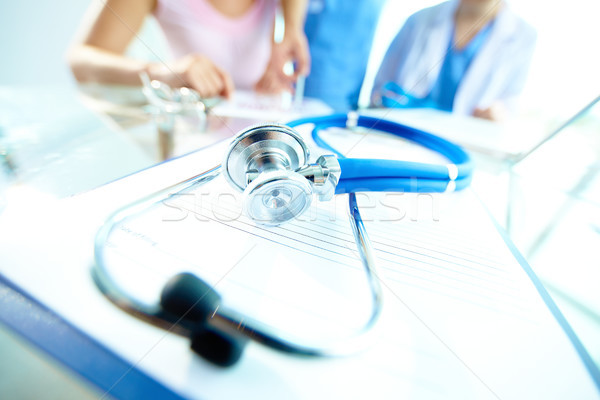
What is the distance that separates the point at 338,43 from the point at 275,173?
4.43ft

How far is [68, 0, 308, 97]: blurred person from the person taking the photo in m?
0.65

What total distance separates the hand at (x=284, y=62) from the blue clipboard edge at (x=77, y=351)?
861 mm

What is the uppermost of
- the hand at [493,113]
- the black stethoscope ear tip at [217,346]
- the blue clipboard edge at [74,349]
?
the hand at [493,113]

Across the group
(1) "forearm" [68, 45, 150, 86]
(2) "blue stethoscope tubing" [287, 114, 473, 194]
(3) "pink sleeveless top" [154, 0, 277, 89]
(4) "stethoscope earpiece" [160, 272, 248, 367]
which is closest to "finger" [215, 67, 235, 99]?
(1) "forearm" [68, 45, 150, 86]

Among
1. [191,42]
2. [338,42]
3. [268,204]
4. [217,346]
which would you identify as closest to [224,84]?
[191,42]

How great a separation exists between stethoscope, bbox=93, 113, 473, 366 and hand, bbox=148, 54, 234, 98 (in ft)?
1.29

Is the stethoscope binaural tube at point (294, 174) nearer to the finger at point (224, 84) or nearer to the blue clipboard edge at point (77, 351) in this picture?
the blue clipboard edge at point (77, 351)

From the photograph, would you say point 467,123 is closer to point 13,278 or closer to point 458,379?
point 458,379

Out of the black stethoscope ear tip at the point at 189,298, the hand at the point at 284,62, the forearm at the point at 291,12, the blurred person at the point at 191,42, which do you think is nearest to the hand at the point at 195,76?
the blurred person at the point at 191,42

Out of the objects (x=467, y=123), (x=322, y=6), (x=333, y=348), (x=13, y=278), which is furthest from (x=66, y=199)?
(x=322, y=6)

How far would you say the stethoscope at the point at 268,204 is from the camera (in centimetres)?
17

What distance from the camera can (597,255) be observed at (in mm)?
313

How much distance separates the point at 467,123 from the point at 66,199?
37.7 inches

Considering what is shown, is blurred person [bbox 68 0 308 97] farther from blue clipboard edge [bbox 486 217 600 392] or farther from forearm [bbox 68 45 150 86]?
blue clipboard edge [bbox 486 217 600 392]
